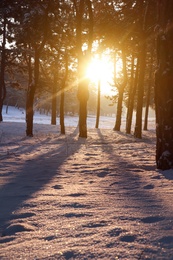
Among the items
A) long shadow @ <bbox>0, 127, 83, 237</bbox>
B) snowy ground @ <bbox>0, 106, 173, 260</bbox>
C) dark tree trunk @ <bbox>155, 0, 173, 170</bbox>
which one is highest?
dark tree trunk @ <bbox>155, 0, 173, 170</bbox>

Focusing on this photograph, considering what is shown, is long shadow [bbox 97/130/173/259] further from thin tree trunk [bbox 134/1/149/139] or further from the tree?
thin tree trunk [bbox 134/1/149/139]

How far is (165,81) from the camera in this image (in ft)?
19.6

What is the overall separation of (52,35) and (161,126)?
14.4 meters

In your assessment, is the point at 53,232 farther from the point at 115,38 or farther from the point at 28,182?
the point at 115,38

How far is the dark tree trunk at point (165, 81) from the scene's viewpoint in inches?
234

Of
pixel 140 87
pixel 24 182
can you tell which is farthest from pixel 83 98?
pixel 24 182

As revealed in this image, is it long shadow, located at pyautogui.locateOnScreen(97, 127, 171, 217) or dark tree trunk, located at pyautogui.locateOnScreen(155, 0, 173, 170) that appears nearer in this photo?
long shadow, located at pyautogui.locateOnScreen(97, 127, 171, 217)

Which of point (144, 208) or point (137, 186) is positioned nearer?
point (144, 208)

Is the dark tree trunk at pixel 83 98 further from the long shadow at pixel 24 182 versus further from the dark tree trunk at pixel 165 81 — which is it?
the dark tree trunk at pixel 165 81

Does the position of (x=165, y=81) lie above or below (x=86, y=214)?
above

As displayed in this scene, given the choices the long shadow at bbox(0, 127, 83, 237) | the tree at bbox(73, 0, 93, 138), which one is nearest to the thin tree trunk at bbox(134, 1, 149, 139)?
the tree at bbox(73, 0, 93, 138)

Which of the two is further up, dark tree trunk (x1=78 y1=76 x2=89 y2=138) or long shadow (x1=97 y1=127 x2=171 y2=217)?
dark tree trunk (x1=78 y1=76 x2=89 y2=138)

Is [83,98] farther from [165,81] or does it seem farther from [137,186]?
[137,186]

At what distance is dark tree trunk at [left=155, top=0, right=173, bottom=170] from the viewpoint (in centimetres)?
594
